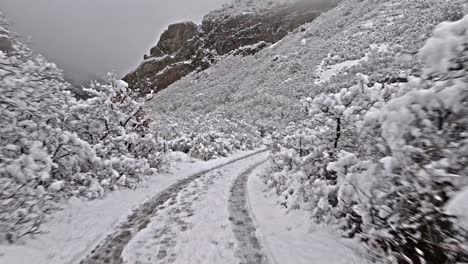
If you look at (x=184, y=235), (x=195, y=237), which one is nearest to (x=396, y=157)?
(x=195, y=237)

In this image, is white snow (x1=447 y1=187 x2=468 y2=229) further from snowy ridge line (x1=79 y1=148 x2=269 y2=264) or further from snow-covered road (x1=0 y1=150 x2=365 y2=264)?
snowy ridge line (x1=79 y1=148 x2=269 y2=264)

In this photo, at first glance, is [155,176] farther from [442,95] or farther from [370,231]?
[442,95]

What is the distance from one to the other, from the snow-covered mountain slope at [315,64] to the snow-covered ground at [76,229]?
14.4m

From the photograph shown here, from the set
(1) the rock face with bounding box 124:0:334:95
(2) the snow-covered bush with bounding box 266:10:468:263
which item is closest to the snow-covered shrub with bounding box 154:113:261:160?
(2) the snow-covered bush with bounding box 266:10:468:263

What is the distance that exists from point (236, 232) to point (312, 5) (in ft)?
297

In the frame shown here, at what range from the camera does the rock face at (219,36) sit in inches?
3007

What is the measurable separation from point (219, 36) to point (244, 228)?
86242mm

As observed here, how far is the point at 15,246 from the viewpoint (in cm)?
511

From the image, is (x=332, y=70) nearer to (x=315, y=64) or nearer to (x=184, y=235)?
(x=315, y=64)

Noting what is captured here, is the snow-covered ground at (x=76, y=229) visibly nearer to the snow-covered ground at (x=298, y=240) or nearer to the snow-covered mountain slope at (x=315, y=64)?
the snow-covered ground at (x=298, y=240)

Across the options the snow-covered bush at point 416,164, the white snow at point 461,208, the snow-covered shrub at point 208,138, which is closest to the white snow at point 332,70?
the snow-covered shrub at point 208,138

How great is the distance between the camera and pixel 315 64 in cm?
3822

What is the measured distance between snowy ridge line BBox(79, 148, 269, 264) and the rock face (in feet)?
204

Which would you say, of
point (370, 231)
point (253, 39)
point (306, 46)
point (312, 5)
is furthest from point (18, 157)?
point (312, 5)
